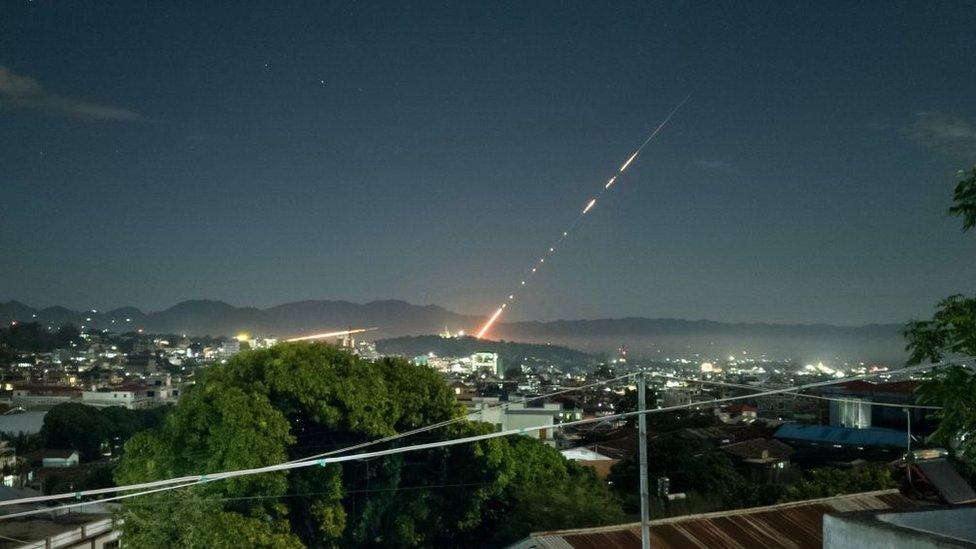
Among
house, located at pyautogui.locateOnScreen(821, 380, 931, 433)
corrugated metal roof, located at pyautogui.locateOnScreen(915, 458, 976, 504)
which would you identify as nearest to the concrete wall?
corrugated metal roof, located at pyautogui.locateOnScreen(915, 458, 976, 504)

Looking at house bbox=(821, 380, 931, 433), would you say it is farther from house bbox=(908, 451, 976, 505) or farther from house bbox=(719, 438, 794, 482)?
house bbox=(908, 451, 976, 505)

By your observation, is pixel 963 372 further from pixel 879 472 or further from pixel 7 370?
pixel 7 370

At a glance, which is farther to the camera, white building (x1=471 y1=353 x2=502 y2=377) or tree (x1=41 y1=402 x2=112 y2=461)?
white building (x1=471 y1=353 x2=502 y2=377)

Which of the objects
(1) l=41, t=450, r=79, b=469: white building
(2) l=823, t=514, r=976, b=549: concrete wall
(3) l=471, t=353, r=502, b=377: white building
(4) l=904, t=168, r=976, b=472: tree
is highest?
(4) l=904, t=168, r=976, b=472: tree

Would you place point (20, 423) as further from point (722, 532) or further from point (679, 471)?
point (722, 532)

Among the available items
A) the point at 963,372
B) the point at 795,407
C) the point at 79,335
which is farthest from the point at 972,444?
the point at 79,335

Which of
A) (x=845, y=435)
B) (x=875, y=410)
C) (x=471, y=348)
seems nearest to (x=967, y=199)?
(x=845, y=435)
